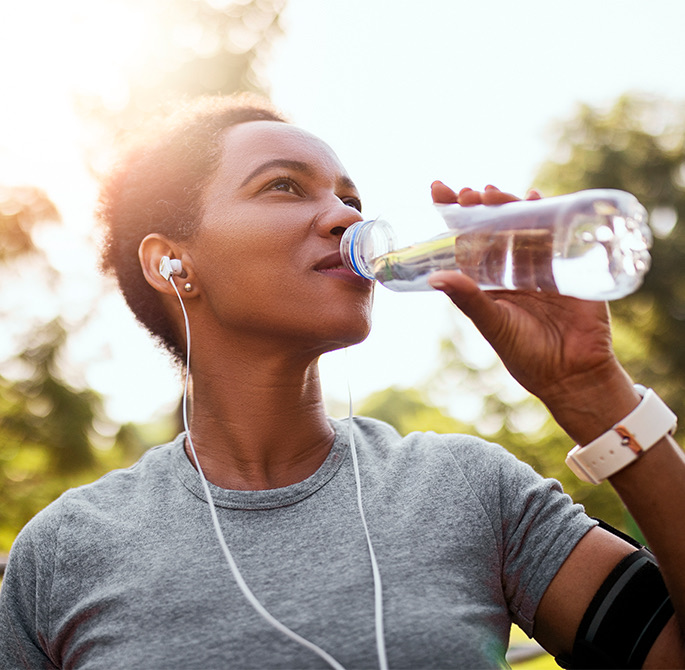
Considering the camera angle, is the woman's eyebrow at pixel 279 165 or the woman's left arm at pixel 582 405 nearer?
the woman's left arm at pixel 582 405

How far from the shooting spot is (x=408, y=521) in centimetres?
170

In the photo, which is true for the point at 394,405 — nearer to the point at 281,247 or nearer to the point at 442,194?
the point at 281,247

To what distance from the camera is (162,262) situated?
6.92 feet

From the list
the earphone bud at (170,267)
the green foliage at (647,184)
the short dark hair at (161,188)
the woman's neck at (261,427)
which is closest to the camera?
the woman's neck at (261,427)

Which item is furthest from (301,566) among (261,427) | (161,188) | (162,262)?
(161,188)

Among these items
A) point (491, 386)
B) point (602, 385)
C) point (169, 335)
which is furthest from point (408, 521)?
point (491, 386)

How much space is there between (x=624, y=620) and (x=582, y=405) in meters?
0.49

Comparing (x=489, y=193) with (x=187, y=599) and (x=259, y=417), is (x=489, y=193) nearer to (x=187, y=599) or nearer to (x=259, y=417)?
(x=259, y=417)

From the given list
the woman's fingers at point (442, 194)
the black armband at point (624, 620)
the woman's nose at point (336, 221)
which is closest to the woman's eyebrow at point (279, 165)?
the woman's nose at point (336, 221)

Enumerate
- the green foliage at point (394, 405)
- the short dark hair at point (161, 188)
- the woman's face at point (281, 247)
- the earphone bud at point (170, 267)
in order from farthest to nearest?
1. the green foliage at point (394, 405)
2. the short dark hair at point (161, 188)
3. the earphone bud at point (170, 267)
4. the woman's face at point (281, 247)

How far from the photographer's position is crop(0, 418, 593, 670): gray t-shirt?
1.52 m

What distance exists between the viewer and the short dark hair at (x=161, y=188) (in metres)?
2.18

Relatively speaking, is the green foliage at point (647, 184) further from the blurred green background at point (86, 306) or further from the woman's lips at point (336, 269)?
the woman's lips at point (336, 269)

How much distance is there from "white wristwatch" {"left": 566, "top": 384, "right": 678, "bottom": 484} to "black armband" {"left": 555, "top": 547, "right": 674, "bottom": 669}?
29 centimetres
